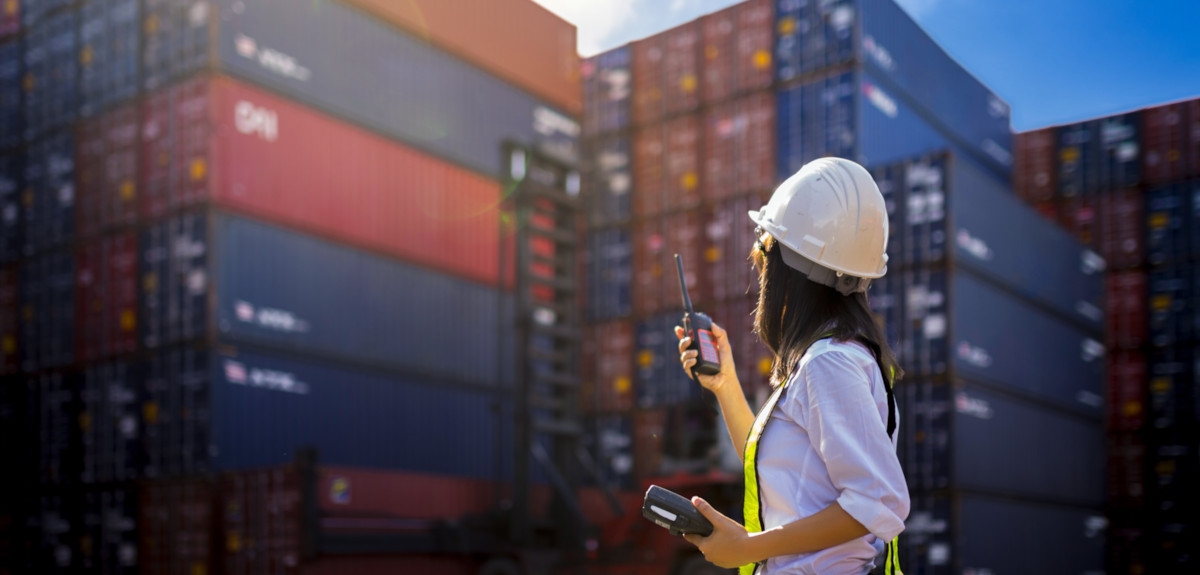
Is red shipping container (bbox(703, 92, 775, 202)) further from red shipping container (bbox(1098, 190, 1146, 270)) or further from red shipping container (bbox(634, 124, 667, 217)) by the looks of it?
red shipping container (bbox(1098, 190, 1146, 270))

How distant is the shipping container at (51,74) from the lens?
1723 centimetres

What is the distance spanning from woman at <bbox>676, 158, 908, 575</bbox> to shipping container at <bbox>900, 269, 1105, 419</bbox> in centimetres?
1302

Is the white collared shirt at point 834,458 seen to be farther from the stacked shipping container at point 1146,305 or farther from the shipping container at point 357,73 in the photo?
the stacked shipping container at point 1146,305

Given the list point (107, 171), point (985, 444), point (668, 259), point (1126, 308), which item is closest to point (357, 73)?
point (107, 171)

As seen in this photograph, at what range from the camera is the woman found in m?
2.19

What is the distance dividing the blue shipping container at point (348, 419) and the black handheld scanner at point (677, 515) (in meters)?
12.9

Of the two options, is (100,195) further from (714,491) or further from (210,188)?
(714,491)

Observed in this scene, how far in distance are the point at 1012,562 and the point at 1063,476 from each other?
9.59 ft

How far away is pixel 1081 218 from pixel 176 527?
16603 millimetres

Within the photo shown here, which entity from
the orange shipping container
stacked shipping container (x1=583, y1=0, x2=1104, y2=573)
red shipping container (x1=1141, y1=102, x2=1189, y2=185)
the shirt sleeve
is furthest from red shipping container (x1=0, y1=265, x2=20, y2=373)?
red shipping container (x1=1141, y1=102, x2=1189, y2=185)

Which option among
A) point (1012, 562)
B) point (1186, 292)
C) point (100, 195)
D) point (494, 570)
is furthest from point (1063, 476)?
point (100, 195)

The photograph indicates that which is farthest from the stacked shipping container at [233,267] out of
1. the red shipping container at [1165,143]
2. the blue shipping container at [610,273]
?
the red shipping container at [1165,143]

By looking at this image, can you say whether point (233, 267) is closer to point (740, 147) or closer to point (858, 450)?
point (740, 147)

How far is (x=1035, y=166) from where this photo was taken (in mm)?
22344
